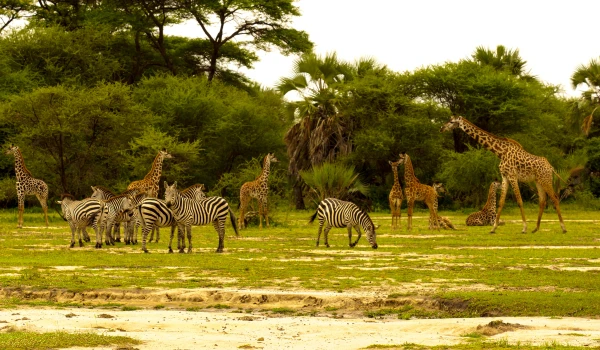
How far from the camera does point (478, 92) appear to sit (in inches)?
1769

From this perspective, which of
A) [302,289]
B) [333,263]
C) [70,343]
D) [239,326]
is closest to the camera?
[70,343]

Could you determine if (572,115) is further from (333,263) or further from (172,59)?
(333,263)

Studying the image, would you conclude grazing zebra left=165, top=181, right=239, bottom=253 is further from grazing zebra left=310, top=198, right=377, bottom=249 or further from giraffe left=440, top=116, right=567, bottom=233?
giraffe left=440, top=116, right=567, bottom=233

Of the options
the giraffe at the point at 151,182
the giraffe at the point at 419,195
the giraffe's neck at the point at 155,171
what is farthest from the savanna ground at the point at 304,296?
the giraffe at the point at 419,195

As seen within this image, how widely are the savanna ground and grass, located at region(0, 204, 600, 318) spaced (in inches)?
1.2

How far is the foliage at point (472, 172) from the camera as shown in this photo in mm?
40469

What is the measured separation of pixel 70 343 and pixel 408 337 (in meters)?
3.53

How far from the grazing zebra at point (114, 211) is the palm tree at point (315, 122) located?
22147mm

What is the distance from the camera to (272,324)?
37.1 feet

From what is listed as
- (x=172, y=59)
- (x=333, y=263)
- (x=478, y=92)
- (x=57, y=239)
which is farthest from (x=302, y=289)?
(x=172, y=59)

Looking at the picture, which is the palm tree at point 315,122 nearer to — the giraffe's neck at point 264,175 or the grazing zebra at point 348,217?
the giraffe's neck at point 264,175

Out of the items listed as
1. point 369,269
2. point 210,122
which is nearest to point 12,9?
point 210,122

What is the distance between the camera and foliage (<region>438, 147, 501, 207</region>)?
133ft

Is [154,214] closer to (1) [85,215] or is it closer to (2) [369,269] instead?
(1) [85,215]
